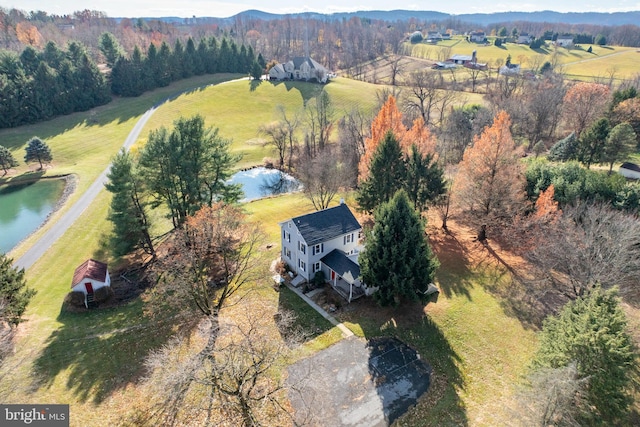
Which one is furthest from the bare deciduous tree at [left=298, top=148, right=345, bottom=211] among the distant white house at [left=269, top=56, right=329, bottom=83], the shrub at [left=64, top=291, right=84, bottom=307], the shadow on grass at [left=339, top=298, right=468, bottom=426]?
the distant white house at [left=269, top=56, right=329, bottom=83]

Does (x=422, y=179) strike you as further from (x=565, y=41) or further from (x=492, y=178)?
(x=565, y=41)

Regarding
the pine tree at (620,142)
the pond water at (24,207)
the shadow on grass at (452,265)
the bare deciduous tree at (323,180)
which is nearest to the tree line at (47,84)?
the pond water at (24,207)

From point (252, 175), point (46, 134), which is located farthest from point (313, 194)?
point (46, 134)

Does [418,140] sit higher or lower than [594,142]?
higher

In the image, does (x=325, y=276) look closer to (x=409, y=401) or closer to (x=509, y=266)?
(x=409, y=401)

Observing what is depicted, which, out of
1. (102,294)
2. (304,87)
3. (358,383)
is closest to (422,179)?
(358,383)

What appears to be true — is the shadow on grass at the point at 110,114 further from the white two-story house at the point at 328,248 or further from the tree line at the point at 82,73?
the white two-story house at the point at 328,248
